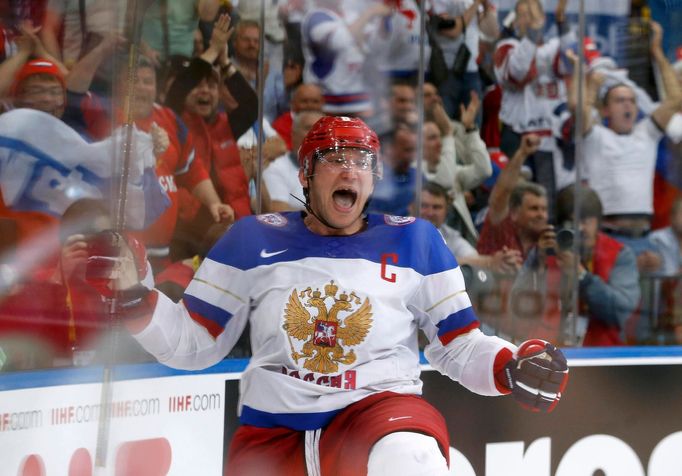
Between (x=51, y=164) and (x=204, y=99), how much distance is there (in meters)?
0.63

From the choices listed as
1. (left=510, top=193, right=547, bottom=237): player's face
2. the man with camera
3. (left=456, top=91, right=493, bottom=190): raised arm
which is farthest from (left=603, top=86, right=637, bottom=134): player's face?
(left=456, top=91, right=493, bottom=190): raised arm

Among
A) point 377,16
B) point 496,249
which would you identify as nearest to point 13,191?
point 377,16

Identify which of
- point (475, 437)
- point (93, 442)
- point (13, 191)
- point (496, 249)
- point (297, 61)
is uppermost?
point (297, 61)

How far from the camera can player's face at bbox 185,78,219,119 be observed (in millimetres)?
2891

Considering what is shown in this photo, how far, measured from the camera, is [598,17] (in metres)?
3.71

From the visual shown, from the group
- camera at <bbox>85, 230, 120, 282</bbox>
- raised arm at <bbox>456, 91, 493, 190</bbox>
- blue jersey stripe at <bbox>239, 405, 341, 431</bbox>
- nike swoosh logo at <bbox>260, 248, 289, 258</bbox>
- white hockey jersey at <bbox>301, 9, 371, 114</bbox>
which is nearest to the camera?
camera at <bbox>85, 230, 120, 282</bbox>

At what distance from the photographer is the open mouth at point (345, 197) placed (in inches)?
90.9

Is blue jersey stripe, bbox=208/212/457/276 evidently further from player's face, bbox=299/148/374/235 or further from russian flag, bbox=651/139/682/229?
russian flag, bbox=651/139/682/229

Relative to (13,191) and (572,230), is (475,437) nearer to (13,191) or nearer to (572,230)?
(572,230)

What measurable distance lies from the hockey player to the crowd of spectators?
11.7 inches

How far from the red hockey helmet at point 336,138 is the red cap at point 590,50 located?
161 cm

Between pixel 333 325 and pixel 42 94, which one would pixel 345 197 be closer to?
pixel 333 325

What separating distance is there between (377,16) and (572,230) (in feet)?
3.36

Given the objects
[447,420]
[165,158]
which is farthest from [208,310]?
[447,420]
